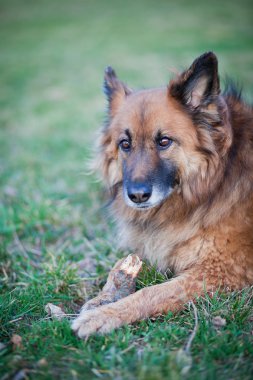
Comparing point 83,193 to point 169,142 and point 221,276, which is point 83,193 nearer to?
point 169,142

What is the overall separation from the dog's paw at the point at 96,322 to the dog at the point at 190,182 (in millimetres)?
70

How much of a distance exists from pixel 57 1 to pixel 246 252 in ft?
102

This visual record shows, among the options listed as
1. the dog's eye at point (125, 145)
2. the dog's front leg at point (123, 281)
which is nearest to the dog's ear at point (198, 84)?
the dog's eye at point (125, 145)

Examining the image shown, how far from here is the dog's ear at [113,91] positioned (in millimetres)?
3684

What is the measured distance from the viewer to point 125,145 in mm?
3402

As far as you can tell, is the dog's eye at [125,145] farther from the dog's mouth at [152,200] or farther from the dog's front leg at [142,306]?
the dog's front leg at [142,306]

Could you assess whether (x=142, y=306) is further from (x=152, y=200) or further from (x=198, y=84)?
(x=198, y=84)

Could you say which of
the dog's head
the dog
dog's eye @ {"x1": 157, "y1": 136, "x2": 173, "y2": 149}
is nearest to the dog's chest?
the dog

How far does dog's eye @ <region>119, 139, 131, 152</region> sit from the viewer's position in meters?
3.37

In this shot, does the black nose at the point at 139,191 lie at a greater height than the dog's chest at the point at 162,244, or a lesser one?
greater

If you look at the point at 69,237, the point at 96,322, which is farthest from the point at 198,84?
the point at 69,237

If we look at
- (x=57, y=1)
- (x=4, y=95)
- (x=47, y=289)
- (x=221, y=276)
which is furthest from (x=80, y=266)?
(x=57, y=1)

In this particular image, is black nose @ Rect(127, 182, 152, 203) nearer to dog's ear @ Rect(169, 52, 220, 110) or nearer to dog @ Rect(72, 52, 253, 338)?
dog @ Rect(72, 52, 253, 338)

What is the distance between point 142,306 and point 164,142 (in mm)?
1268
